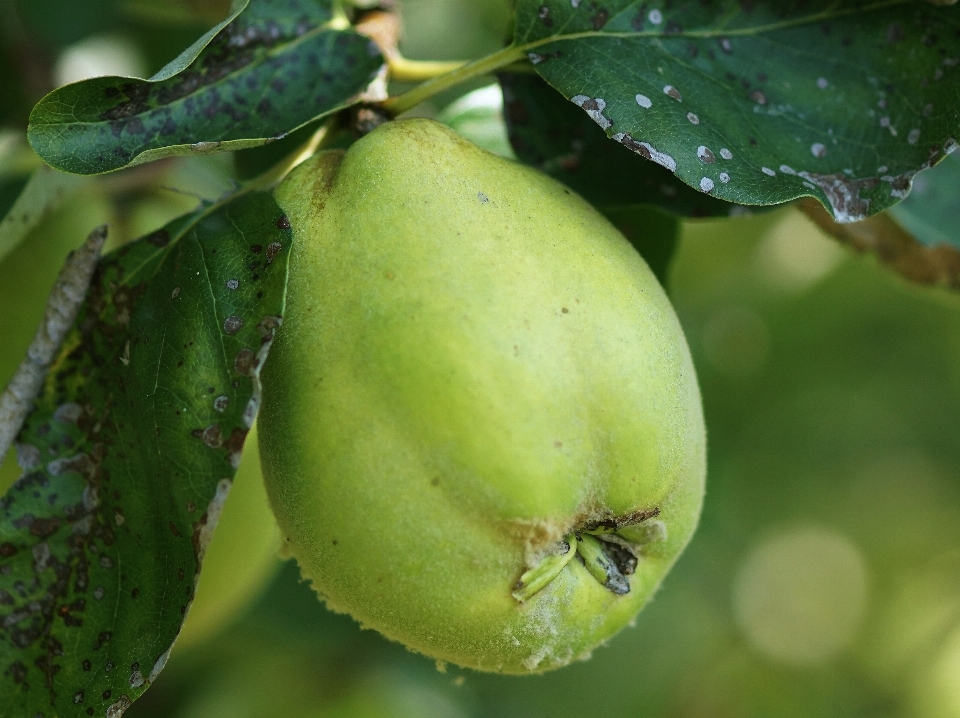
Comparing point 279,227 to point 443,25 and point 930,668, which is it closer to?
point 443,25

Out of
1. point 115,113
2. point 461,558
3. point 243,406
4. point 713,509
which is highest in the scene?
point 115,113

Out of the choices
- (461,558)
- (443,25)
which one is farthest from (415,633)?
(443,25)

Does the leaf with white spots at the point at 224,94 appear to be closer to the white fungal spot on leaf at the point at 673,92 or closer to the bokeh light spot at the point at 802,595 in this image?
the white fungal spot on leaf at the point at 673,92

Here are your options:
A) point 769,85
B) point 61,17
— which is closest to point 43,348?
point 769,85

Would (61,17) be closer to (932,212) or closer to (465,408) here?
(465,408)

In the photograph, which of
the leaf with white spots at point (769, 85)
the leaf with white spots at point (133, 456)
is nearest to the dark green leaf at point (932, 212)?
the leaf with white spots at point (769, 85)

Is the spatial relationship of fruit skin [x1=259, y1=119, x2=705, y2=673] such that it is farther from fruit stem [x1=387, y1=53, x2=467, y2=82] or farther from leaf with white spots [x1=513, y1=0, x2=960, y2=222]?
fruit stem [x1=387, y1=53, x2=467, y2=82]
